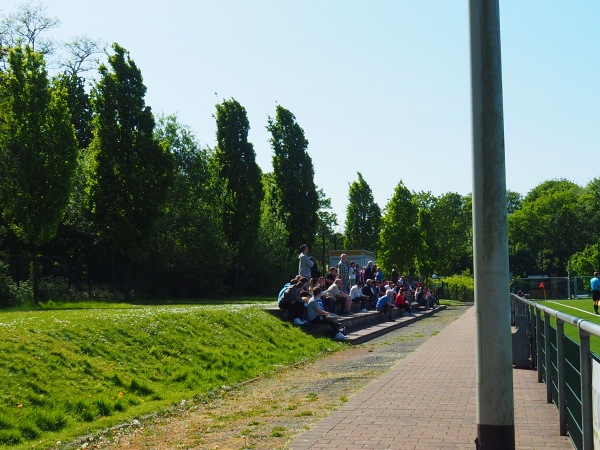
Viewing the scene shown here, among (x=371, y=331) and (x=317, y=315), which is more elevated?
(x=317, y=315)

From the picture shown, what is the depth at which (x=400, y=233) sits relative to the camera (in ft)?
220

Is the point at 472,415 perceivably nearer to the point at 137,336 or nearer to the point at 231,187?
the point at 137,336

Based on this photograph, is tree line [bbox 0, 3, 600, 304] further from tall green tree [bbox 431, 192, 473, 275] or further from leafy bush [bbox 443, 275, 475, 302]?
tall green tree [bbox 431, 192, 473, 275]

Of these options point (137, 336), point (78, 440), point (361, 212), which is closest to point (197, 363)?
point (137, 336)

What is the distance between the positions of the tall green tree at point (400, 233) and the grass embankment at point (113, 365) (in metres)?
49.1

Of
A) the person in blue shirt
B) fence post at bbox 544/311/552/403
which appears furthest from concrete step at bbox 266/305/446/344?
fence post at bbox 544/311/552/403

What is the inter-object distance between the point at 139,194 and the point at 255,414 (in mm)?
29273

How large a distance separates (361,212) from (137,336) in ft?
217

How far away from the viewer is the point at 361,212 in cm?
7969

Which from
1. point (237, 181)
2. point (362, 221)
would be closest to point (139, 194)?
point (237, 181)

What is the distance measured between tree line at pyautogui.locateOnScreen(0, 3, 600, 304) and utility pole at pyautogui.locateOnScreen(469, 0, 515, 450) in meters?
23.2

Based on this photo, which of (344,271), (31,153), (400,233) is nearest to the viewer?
(31,153)

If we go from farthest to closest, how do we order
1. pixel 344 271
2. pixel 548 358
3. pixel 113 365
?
pixel 344 271 < pixel 113 365 < pixel 548 358

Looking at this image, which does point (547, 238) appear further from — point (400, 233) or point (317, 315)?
point (317, 315)
